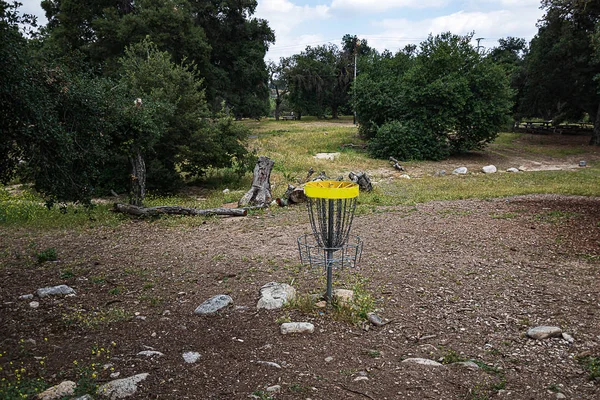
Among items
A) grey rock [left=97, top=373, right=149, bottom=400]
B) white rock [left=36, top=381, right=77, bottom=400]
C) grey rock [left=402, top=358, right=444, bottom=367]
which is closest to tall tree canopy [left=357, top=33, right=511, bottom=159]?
grey rock [left=402, top=358, right=444, bottom=367]

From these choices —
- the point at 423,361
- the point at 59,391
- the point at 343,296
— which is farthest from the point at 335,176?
the point at 59,391

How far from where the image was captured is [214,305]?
196 inches

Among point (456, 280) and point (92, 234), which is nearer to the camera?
point (456, 280)

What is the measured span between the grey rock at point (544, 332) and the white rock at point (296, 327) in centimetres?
223

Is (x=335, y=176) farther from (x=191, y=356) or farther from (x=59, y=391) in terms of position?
(x=59, y=391)

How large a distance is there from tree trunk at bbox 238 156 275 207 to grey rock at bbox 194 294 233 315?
19.0ft

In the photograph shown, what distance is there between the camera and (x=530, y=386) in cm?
347

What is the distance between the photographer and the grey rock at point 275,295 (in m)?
4.98

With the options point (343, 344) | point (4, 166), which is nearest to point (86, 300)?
point (4, 166)

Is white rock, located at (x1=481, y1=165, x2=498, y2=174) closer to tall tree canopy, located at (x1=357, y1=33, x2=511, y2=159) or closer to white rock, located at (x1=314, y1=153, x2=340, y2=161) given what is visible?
tall tree canopy, located at (x1=357, y1=33, x2=511, y2=159)

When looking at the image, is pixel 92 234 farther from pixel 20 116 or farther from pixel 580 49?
pixel 580 49

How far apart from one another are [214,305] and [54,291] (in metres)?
2.21

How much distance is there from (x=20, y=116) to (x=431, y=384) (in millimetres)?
5045

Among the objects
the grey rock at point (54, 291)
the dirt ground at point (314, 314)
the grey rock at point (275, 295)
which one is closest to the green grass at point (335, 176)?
the dirt ground at point (314, 314)
